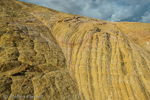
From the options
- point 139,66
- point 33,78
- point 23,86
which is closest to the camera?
point 23,86

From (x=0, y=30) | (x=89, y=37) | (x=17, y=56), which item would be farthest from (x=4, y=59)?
(x=89, y=37)

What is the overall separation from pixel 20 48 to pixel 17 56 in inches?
58.5

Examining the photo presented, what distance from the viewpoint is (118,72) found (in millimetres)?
11656

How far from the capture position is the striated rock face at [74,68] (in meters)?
8.34

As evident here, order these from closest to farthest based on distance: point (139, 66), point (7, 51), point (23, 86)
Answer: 1. point (23, 86)
2. point (7, 51)
3. point (139, 66)

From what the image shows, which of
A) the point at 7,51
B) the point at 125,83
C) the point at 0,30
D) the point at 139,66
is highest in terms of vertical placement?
the point at 0,30

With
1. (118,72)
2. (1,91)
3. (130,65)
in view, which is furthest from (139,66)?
(1,91)

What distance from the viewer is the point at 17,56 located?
1006 cm

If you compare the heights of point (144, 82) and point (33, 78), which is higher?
point (33, 78)

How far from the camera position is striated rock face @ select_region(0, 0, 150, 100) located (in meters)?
8.34

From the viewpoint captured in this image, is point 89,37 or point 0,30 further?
point 89,37

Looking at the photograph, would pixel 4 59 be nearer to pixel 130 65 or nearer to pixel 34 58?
pixel 34 58

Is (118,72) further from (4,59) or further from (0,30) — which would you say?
(0,30)

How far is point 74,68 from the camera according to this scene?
42.3ft
